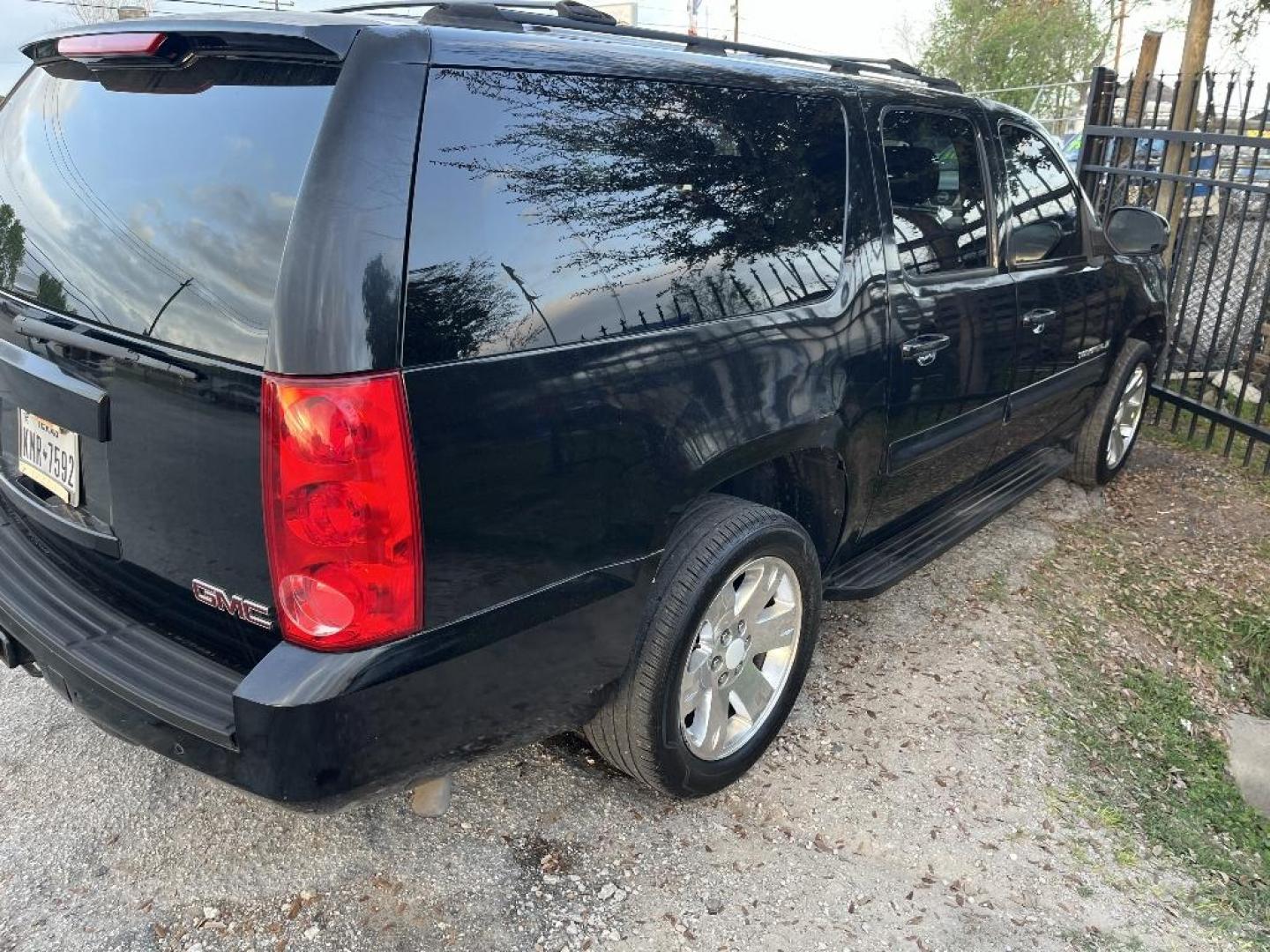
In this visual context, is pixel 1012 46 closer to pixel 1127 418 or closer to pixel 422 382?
pixel 1127 418

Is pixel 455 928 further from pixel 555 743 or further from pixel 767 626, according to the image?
pixel 767 626

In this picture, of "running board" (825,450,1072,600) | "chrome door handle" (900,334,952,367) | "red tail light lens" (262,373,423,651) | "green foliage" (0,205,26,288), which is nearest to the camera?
"red tail light lens" (262,373,423,651)

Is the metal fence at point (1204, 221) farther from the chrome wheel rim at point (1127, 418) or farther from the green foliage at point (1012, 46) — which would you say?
the green foliage at point (1012, 46)

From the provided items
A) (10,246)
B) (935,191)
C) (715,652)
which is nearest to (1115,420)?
(935,191)

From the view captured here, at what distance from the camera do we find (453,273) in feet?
5.95

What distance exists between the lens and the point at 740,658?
2.69 m

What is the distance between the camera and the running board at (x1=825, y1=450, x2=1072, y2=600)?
3.20 meters

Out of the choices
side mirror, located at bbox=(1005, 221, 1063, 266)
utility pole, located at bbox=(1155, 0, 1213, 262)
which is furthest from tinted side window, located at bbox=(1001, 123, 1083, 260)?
utility pole, located at bbox=(1155, 0, 1213, 262)

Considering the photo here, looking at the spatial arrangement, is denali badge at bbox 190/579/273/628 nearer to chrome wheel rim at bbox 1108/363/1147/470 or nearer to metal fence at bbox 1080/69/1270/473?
Result: chrome wheel rim at bbox 1108/363/1147/470

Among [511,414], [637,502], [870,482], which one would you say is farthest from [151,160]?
[870,482]

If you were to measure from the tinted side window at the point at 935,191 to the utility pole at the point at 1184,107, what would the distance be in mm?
2395

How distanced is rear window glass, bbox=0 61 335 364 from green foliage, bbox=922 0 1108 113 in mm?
26503

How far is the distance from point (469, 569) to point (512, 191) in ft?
2.46

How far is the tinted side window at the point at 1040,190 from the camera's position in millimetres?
3732
